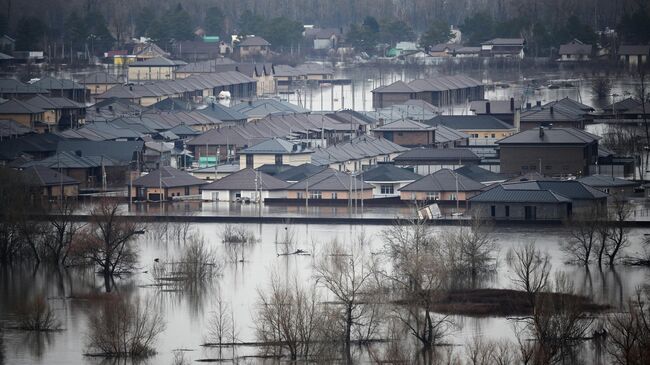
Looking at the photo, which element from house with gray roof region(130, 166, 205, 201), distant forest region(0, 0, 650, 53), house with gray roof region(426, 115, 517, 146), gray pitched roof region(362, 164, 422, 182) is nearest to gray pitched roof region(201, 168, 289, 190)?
house with gray roof region(130, 166, 205, 201)

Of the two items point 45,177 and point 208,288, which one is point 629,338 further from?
point 45,177

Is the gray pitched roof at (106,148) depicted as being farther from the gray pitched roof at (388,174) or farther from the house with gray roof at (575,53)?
the house with gray roof at (575,53)

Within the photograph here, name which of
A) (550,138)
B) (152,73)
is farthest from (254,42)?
(550,138)

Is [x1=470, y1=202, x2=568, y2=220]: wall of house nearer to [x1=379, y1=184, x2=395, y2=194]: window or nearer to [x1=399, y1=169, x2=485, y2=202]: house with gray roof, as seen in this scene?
[x1=399, y1=169, x2=485, y2=202]: house with gray roof

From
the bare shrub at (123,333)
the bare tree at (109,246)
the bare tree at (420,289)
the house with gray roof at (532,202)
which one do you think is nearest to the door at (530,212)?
the house with gray roof at (532,202)

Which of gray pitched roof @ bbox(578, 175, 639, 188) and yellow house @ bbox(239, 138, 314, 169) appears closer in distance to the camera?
gray pitched roof @ bbox(578, 175, 639, 188)

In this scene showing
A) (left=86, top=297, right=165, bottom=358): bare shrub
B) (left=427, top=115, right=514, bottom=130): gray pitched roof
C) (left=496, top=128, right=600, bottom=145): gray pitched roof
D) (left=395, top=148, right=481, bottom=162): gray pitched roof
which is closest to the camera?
(left=86, top=297, right=165, bottom=358): bare shrub

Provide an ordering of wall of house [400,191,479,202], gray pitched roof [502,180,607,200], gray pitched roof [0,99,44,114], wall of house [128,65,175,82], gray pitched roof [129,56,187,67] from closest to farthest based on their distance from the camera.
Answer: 1. gray pitched roof [502,180,607,200]
2. wall of house [400,191,479,202]
3. gray pitched roof [0,99,44,114]
4. wall of house [128,65,175,82]
5. gray pitched roof [129,56,187,67]
